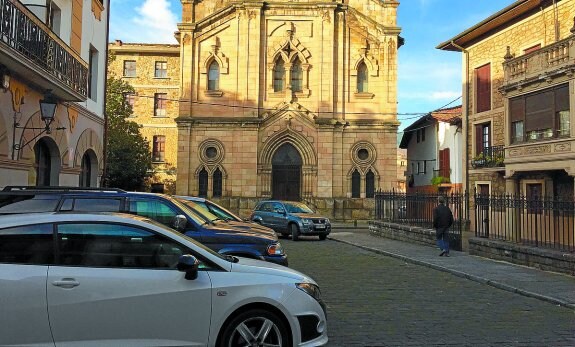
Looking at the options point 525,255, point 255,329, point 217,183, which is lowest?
point 525,255

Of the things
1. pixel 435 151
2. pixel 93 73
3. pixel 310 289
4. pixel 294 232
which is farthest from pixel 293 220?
pixel 435 151

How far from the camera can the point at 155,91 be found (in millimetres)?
47938

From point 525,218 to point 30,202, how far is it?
12.8 m

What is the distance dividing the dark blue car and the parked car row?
2474 mm

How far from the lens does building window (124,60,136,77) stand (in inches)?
1892

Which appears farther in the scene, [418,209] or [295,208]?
[295,208]

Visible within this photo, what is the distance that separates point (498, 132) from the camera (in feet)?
83.0

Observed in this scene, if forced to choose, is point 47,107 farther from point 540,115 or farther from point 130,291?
point 540,115

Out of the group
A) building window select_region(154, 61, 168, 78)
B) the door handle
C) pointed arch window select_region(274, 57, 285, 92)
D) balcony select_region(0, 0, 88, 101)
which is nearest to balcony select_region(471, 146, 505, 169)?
pointed arch window select_region(274, 57, 285, 92)

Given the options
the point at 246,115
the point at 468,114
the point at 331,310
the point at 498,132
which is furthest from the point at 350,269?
the point at 246,115

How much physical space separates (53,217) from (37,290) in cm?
71

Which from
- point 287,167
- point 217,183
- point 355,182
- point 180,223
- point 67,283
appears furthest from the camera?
point 287,167

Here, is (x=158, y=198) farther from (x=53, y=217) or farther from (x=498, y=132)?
A: (x=498, y=132)

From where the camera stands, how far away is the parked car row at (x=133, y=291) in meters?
4.53
